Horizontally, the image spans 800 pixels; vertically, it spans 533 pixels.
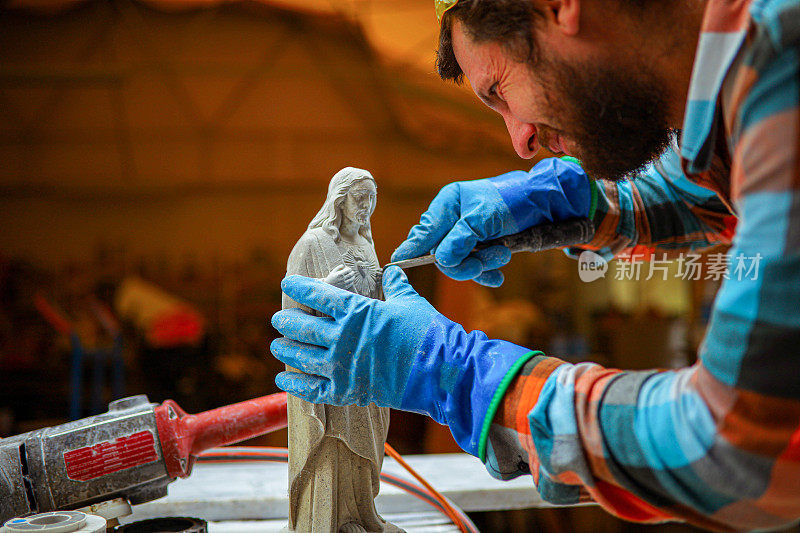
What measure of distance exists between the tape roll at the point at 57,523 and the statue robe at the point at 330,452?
676mm

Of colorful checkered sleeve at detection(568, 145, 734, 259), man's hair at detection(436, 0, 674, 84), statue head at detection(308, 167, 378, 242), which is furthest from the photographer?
colorful checkered sleeve at detection(568, 145, 734, 259)

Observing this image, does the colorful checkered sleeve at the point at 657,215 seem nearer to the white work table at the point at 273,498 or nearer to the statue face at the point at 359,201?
the statue face at the point at 359,201

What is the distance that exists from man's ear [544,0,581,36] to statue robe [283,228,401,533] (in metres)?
1.14

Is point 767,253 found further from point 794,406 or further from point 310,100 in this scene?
point 310,100

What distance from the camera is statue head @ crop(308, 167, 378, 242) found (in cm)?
229

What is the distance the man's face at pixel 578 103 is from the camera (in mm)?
1527

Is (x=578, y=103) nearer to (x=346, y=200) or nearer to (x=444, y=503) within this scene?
(x=346, y=200)

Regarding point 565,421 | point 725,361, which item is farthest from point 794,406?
point 565,421

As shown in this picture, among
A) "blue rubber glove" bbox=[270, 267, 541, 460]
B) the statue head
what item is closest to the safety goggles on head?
the statue head

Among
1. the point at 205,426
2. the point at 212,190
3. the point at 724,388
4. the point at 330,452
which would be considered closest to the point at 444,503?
the point at 330,452

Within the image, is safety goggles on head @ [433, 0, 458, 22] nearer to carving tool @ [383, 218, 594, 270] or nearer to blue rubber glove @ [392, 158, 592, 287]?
blue rubber glove @ [392, 158, 592, 287]

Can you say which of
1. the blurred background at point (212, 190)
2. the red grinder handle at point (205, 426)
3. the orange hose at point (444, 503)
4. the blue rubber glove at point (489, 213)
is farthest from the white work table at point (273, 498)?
the blue rubber glove at point (489, 213)

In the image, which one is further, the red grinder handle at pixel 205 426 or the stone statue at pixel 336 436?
the red grinder handle at pixel 205 426

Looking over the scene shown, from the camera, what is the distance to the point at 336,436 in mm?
2166
